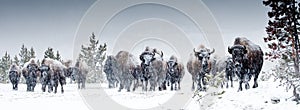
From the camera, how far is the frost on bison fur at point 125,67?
3312 centimetres

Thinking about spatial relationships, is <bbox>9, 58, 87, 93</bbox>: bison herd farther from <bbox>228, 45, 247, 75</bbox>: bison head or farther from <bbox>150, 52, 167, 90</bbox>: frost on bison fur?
<bbox>228, 45, 247, 75</bbox>: bison head

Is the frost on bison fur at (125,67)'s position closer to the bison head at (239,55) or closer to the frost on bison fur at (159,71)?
the frost on bison fur at (159,71)

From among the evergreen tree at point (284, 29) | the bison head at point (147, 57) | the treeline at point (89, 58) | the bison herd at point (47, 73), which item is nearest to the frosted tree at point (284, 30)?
the evergreen tree at point (284, 29)

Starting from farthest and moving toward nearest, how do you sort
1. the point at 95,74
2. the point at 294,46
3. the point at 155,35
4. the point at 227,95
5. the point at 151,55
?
the point at 95,74 < the point at 155,35 < the point at 151,55 < the point at 227,95 < the point at 294,46

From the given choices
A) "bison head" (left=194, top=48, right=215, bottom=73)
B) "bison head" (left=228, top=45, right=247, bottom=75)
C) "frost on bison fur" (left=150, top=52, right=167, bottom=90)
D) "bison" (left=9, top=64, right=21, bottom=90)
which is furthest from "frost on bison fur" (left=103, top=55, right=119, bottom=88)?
"bison head" (left=228, top=45, right=247, bottom=75)

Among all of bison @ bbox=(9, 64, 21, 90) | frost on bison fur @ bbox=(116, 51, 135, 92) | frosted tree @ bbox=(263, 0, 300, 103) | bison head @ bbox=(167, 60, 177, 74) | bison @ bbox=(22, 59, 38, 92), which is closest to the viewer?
frosted tree @ bbox=(263, 0, 300, 103)

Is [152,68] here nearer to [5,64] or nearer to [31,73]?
[31,73]

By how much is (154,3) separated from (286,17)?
573 inches

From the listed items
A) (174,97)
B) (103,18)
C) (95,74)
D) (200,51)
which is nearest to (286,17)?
(200,51)

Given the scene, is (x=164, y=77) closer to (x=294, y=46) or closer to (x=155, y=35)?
(x=155, y=35)

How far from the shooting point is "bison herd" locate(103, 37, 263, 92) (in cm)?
2181

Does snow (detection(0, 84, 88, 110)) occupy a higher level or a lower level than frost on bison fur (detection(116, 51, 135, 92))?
lower

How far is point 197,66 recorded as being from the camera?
93.1 feet

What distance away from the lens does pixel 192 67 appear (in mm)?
30312
